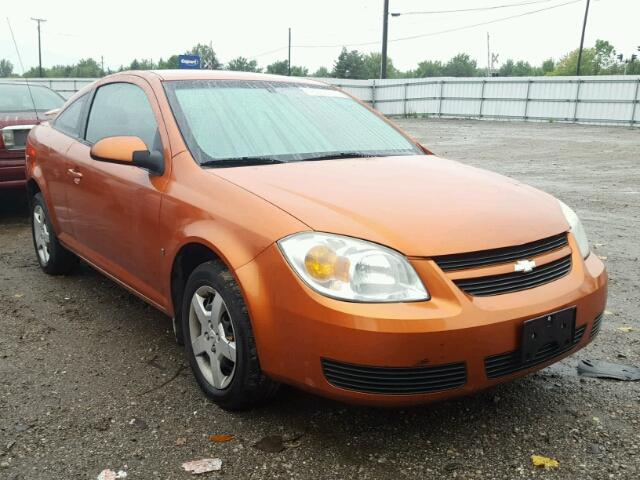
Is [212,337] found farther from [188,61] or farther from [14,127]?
[188,61]

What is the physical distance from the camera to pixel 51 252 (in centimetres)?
471

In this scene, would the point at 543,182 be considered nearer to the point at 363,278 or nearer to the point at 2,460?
the point at 363,278

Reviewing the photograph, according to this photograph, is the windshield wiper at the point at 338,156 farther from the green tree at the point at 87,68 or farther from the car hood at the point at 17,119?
the green tree at the point at 87,68

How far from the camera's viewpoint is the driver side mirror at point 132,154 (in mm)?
3078

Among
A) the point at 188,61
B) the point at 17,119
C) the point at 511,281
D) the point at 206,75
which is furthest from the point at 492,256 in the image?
the point at 188,61

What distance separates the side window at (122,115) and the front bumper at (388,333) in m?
1.29

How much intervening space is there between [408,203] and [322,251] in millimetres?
491

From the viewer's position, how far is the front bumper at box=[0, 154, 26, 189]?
6.55 meters

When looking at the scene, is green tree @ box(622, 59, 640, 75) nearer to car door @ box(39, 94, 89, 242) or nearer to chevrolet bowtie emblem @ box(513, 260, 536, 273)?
car door @ box(39, 94, 89, 242)

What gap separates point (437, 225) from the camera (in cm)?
239

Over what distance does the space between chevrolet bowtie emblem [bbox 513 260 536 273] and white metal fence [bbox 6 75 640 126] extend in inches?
875

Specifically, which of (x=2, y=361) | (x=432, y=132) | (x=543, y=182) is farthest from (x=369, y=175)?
(x=432, y=132)

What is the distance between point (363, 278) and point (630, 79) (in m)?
25.3

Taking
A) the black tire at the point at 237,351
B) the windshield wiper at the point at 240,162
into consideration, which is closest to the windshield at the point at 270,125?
the windshield wiper at the point at 240,162
